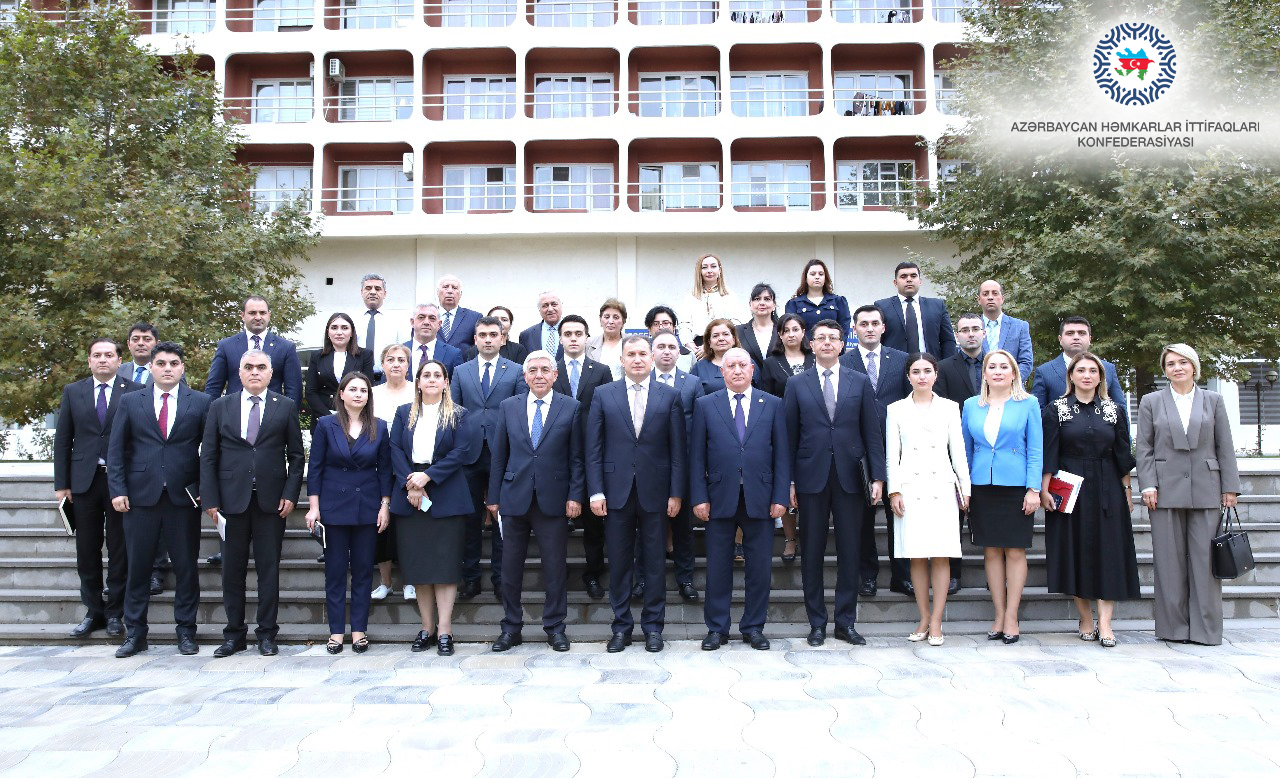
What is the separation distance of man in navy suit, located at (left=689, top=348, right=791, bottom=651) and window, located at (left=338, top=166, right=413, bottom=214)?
2087 centimetres

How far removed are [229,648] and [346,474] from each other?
1.51 meters

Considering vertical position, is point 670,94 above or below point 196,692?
above

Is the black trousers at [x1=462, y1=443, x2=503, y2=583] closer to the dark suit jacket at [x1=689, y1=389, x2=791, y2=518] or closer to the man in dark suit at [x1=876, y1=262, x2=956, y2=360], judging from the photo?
the dark suit jacket at [x1=689, y1=389, x2=791, y2=518]

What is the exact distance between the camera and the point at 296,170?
25266mm

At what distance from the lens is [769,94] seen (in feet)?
84.0

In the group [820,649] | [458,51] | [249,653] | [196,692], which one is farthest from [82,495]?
[458,51]

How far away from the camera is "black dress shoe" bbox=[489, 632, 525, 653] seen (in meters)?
6.28

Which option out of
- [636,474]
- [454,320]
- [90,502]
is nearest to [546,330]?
[454,320]

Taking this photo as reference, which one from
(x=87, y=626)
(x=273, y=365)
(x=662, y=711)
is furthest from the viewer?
(x=273, y=365)

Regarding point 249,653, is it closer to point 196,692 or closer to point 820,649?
point 196,692

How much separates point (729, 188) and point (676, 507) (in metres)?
18.6

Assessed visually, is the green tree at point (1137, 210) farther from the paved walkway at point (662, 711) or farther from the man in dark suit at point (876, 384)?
the paved walkway at point (662, 711)

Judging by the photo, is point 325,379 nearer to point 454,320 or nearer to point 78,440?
point 454,320

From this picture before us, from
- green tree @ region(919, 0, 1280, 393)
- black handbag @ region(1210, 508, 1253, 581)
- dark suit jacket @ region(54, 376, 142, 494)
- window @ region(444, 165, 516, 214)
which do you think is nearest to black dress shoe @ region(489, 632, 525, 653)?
dark suit jacket @ region(54, 376, 142, 494)
